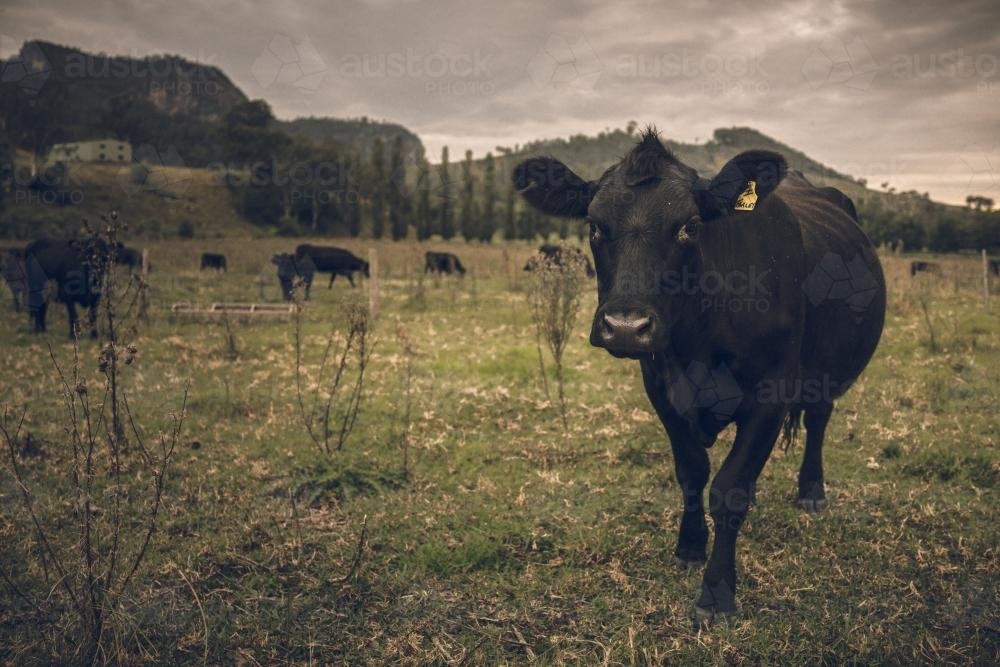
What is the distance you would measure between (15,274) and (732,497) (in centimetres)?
1505

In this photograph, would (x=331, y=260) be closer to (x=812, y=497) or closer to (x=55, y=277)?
(x=55, y=277)

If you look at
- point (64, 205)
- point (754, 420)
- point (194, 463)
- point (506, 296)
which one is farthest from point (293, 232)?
point (754, 420)

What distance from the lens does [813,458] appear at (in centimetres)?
484

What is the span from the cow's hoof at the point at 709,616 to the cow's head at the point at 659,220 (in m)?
1.35

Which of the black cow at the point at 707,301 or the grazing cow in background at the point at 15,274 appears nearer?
the black cow at the point at 707,301

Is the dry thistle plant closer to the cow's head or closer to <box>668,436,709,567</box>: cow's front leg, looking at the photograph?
<box>668,436,709,567</box>: cow's front leg

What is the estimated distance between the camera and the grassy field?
10.1 feet

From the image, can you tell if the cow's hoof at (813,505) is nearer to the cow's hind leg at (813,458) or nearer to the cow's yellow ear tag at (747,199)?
the cow's hind leg at (813,458)

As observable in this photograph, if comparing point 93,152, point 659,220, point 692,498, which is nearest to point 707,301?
point 659,220

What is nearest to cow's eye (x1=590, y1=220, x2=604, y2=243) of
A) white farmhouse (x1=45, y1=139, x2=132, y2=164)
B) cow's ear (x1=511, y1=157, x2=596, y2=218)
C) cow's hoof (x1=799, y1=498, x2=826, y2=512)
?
cow's ear (x1=511, y1=157, x2=596, y2=218)

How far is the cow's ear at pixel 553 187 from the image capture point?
12.6ft

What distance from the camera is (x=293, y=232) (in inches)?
2046

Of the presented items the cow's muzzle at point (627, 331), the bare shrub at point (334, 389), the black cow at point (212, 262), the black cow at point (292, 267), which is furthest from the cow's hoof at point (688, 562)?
the black cow at point (212, 262)

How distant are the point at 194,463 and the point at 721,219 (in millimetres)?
4715
